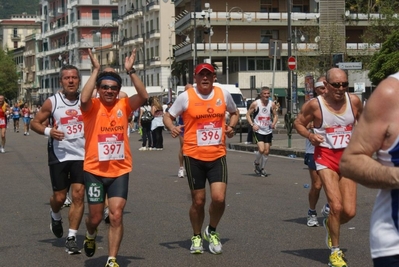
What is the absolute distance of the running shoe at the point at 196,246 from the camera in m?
8.95

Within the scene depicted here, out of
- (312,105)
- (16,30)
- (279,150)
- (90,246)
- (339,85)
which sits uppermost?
(16,30)

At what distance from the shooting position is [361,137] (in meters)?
3.80

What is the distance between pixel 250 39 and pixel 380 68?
22979 millimetres

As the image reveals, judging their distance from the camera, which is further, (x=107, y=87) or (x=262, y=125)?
(x=262, y=125)

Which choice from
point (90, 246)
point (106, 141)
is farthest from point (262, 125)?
point (106, 141)

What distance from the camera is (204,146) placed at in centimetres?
891

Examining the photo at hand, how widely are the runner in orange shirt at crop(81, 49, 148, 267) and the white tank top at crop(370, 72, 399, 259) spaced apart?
4.28 meters

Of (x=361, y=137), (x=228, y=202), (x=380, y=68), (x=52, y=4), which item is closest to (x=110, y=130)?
(x=361, y=137)

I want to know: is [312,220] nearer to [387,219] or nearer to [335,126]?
[335,126]

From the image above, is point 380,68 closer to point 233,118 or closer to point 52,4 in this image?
point 233,118

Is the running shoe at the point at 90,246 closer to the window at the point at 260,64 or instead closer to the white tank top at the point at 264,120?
the white tank top at the point at 264,120

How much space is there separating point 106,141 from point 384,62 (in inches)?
1795

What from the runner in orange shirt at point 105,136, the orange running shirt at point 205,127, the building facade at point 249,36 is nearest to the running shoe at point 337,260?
the orange running shirt at point 205,127

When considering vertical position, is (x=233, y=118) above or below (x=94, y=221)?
above
